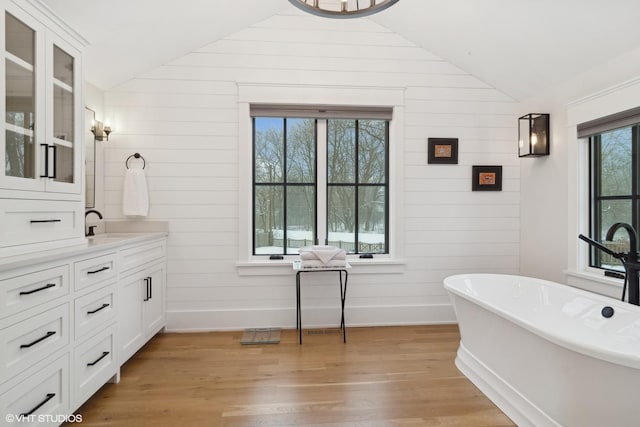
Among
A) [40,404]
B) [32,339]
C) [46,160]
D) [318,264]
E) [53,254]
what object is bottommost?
[40,404]

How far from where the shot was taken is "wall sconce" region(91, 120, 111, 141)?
307cm

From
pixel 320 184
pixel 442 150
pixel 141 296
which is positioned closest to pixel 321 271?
pixel 320 184

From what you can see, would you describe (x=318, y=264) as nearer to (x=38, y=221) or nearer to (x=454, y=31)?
Result: (x=38, y=221)

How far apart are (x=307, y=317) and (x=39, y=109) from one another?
2627 mm

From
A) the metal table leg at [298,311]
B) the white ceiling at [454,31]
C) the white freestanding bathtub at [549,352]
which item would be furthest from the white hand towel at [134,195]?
the white freestanding bathtub at [549,352]

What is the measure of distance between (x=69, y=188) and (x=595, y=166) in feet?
12.7

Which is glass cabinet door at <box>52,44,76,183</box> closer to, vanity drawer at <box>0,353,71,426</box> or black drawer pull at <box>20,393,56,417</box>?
vanity drawer at <box>0,353,71,426</box>

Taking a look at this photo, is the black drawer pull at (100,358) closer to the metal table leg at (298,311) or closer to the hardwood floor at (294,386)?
the hardwood floor at (294,386)

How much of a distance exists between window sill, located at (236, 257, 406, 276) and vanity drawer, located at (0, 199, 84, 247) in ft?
4.90

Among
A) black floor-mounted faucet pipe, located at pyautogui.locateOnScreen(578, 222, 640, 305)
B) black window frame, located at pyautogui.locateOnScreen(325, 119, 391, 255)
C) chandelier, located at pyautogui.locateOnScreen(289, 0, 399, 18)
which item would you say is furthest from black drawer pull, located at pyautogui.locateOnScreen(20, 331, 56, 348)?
black floor-mounted faucet pipe, located at pyautogui.locateOnScreen(578, 222, 640, 305)

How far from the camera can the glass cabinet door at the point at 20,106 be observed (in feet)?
5.48

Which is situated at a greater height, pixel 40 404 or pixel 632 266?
pixel 632 266

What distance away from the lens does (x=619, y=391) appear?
1.45 m

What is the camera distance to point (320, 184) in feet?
11.6
